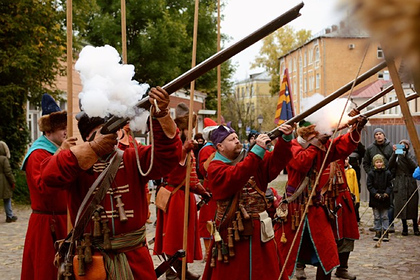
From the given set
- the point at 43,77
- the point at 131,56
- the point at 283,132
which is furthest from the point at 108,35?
the point at 283,132

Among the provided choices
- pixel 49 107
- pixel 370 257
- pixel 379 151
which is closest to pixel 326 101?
pixel 49 107

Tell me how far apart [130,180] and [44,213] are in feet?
5.29

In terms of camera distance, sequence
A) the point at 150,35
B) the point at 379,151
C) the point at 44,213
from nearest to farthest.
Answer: the point at 44,213 → the point at 379,151 → the point at 150,35

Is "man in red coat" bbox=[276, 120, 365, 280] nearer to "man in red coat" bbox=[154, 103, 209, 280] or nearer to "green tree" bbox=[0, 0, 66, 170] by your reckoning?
"man in red coat" bbox=[154, 103, 209, 280]

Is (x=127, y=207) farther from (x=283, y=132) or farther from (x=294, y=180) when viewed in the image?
(x=294, y=180)

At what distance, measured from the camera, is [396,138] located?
17703 millimetres

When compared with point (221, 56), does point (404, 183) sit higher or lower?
lower

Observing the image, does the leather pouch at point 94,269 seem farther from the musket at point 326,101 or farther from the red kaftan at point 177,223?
the red kaftan at point 177,223

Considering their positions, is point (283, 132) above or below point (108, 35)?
Result: below

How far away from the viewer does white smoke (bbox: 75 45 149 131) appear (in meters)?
3.33

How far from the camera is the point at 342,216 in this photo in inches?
291

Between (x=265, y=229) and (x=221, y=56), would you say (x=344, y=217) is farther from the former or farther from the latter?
(x=221, y=56)

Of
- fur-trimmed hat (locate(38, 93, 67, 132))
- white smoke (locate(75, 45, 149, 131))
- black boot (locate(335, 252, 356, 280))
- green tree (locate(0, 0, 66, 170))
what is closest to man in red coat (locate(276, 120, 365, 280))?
black boot (locate(335, 252, 356, 280))

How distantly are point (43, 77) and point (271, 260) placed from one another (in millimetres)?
13436
